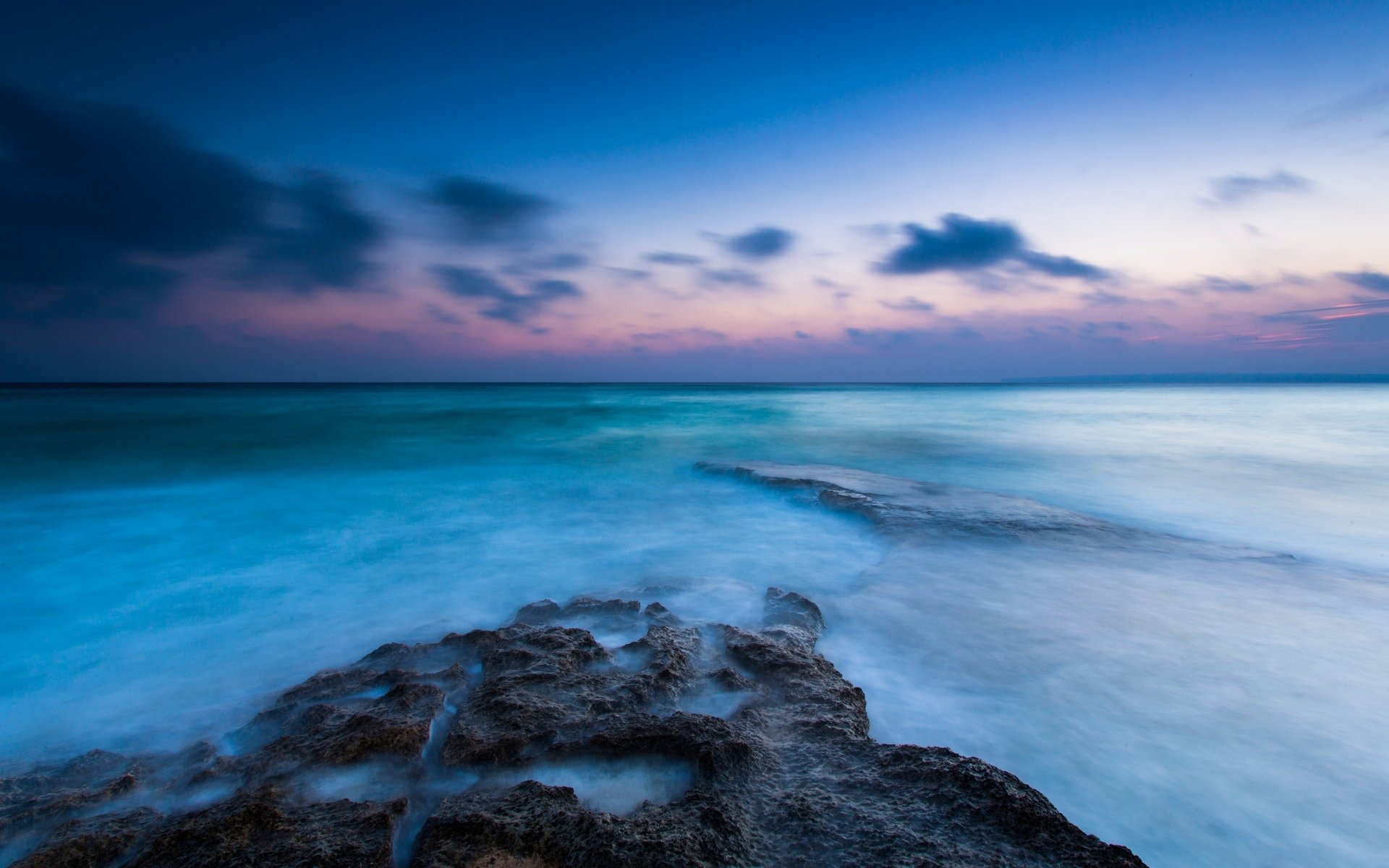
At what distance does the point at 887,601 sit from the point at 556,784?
3316 mm

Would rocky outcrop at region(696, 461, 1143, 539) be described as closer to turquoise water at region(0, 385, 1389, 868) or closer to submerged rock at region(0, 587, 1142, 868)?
turquoise water at region(0, 385, 1389, 868)

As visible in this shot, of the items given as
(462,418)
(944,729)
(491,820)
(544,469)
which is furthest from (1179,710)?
(462,418)

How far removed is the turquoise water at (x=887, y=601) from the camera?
2.96 metres

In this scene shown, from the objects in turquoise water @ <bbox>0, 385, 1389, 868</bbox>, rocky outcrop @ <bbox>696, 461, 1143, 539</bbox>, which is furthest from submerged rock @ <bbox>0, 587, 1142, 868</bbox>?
rocky outcrop @ <bbox>696, 461, 1143, 539</bbox>

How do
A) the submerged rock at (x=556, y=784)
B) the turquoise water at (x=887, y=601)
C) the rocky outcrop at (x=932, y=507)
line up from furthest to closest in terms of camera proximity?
the rocky outcrop at (x=932, y=507)
the turquoise water at (x=887, y=601)
the submerged rock at (x=556, y=784)

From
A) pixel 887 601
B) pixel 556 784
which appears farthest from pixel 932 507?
pixel 556 784

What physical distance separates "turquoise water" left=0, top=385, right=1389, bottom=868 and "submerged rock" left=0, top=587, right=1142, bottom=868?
68 centimetres

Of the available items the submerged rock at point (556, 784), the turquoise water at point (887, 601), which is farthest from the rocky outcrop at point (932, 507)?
the submerged rock at point (556, 784)

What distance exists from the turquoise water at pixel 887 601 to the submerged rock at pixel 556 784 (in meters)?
0.68

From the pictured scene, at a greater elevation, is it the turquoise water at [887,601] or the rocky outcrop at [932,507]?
the rocky outcrop at [932,507]

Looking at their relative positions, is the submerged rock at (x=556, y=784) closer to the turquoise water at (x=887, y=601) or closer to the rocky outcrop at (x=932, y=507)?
the turquoise water at (x=887, y=601)

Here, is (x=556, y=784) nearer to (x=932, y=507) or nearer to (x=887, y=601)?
(x=887, y=601)

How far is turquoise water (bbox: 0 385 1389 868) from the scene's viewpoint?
2.96m

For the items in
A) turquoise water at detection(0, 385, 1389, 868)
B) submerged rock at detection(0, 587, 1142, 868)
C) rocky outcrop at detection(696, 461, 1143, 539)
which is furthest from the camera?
rocky outcrop at detection(696, 461, 1143, 539)
